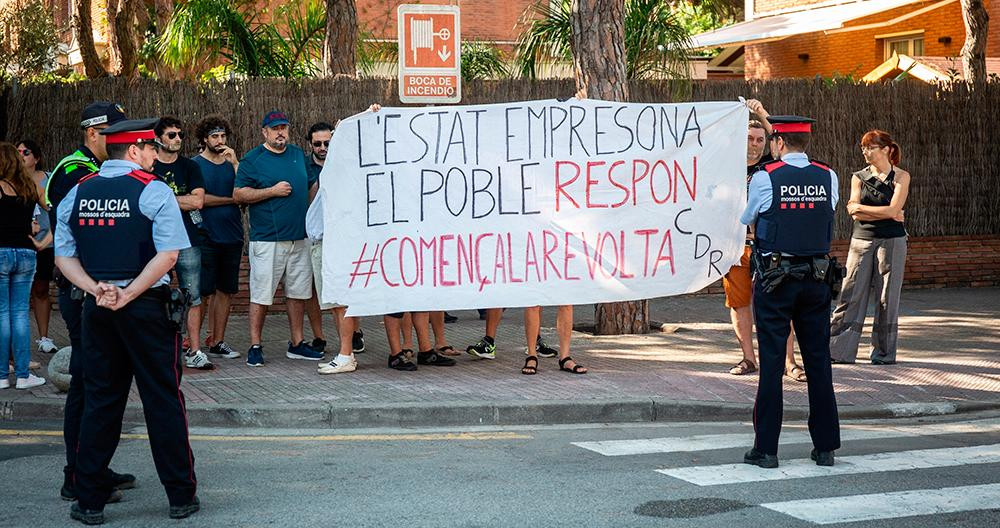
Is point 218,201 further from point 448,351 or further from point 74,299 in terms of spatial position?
point 74,299

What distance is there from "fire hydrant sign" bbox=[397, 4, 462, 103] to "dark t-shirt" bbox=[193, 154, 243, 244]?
1.62 meters

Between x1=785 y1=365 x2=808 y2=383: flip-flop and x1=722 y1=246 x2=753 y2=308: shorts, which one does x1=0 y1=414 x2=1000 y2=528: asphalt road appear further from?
x1=722 y1=246 x2=753 y2=308: shorts

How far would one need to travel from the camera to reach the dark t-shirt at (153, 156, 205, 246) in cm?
995

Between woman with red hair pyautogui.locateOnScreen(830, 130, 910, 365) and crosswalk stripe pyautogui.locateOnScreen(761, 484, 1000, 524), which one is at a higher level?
woman with red hair pyautogui.locateOnScreen(830, 130, 910, 365)

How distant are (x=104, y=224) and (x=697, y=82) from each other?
10.5 metres

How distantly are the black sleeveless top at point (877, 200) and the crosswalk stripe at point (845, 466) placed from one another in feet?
10.1

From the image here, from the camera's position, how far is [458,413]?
8789 millimetres

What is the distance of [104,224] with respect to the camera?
19.8 feet

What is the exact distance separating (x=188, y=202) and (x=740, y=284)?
4.41 meters

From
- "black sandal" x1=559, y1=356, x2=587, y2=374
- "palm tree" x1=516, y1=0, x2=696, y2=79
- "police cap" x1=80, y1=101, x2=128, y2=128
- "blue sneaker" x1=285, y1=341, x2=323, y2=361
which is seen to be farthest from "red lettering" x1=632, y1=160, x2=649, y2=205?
"palm tree" x1=516, y1=0, x2=696, y2=79

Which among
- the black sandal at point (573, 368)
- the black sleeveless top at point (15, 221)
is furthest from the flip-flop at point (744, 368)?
the black sleeveless top at point (15, 221)

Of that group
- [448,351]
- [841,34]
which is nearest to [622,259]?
[448,351]

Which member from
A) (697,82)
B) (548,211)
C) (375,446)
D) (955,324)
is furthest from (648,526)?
(697,82)

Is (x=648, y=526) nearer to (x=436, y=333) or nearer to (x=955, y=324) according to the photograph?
(x=436, y=333)
